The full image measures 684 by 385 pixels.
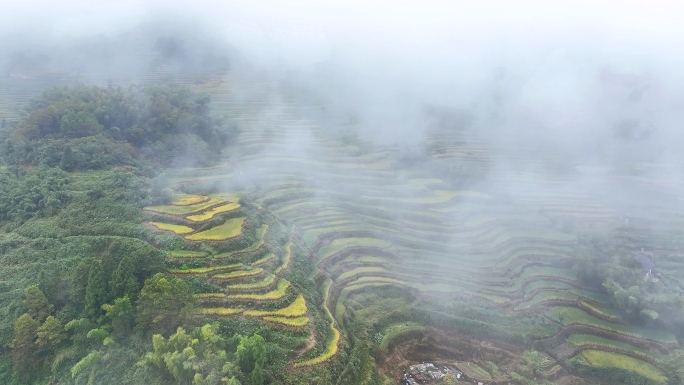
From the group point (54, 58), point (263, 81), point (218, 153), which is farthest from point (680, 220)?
point (54, 58)

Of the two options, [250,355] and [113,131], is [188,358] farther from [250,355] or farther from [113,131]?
[113,131]

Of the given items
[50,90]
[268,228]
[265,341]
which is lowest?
[265,341]

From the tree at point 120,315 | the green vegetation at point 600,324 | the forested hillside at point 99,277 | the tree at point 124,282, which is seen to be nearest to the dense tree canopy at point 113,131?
the forested hillside at point 99,277

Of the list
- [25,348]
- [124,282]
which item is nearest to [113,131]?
[124,282]

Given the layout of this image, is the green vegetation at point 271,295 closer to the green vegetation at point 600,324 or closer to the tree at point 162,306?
the tree at point 162,306

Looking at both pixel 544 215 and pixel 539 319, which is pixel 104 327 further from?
pixel 544 215

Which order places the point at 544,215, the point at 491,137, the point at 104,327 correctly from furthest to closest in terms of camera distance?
the point at 491,137
the point at 544,215
the point at 104,327
